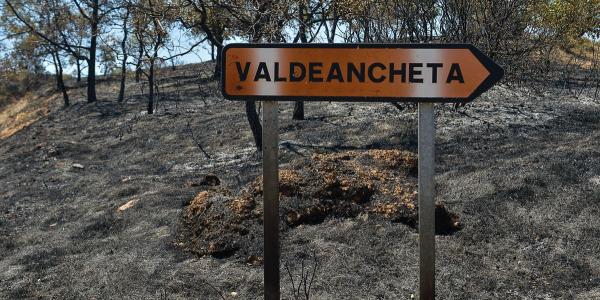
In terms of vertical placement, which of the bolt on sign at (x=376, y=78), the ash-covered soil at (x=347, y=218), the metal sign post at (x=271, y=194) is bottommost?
the ash-covered soil at (x=347, y=218)

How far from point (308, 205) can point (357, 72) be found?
3.83 metres

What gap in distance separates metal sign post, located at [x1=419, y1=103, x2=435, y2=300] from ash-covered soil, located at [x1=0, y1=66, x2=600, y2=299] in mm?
1792

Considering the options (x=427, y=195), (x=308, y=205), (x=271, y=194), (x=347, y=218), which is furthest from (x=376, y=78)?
(x=308, y=205)

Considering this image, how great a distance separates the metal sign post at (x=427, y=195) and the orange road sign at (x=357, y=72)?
0.12 metres

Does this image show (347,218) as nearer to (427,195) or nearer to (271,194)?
(271,194)

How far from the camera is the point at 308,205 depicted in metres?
6.58

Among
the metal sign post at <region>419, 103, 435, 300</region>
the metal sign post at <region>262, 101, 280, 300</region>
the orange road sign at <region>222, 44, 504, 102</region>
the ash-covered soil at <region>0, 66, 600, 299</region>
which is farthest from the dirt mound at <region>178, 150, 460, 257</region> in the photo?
the orange road sign at <region>222, 44, 504, 102</region>

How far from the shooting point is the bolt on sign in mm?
2838

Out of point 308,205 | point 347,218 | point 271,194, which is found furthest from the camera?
point 308,205

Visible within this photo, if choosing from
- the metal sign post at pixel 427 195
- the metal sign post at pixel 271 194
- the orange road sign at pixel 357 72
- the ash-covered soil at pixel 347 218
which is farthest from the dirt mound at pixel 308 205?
the orange road sign at pixel 357 72

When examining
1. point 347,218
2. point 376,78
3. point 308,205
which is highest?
point 376,78

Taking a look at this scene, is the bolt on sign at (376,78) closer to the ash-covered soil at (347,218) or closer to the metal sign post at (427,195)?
the metal sign post at (427,195)

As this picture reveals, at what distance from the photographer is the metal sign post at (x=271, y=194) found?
3.05 metres

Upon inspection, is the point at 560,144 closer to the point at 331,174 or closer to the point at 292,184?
the point at 331,174
